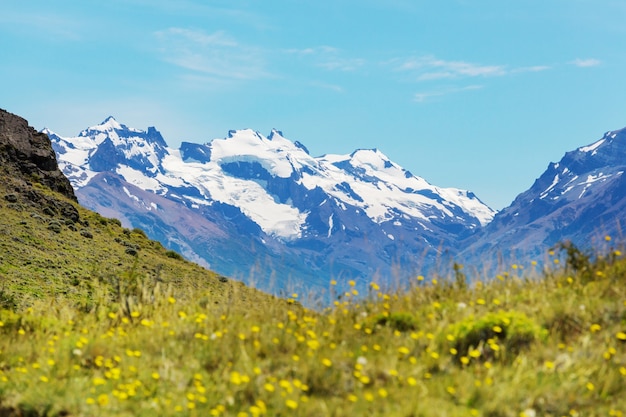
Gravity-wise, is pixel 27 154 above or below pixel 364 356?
above

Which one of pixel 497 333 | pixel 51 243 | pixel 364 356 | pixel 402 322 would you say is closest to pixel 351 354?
pixel 364 356

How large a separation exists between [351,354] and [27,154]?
2459 inches

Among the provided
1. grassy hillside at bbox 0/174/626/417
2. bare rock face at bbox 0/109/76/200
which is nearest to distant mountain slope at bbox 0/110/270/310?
bare rock face at bbox 0/109/76/200

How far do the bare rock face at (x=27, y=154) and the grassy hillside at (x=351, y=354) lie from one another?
53.6 meters

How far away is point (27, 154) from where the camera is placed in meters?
63.0

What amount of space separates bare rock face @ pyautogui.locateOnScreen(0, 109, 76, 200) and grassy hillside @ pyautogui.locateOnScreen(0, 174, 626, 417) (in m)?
53.6

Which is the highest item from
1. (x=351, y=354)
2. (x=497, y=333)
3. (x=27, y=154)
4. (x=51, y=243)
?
(x=27, y=154)

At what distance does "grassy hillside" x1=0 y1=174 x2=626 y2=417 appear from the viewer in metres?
7.00

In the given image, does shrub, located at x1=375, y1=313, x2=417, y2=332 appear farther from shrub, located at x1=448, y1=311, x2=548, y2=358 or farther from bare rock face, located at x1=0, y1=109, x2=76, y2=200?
bare rock face, located at x1=0, y1=109, x2=76, y2=200

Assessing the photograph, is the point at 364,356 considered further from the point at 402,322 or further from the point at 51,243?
the point at 51,243

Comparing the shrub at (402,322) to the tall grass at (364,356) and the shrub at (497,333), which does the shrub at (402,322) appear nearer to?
the tall grass at (364,356)

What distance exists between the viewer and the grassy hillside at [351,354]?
700cm

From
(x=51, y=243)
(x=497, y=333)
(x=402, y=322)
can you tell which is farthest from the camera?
(x=51, y=243)

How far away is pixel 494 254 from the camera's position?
12.2 metres
